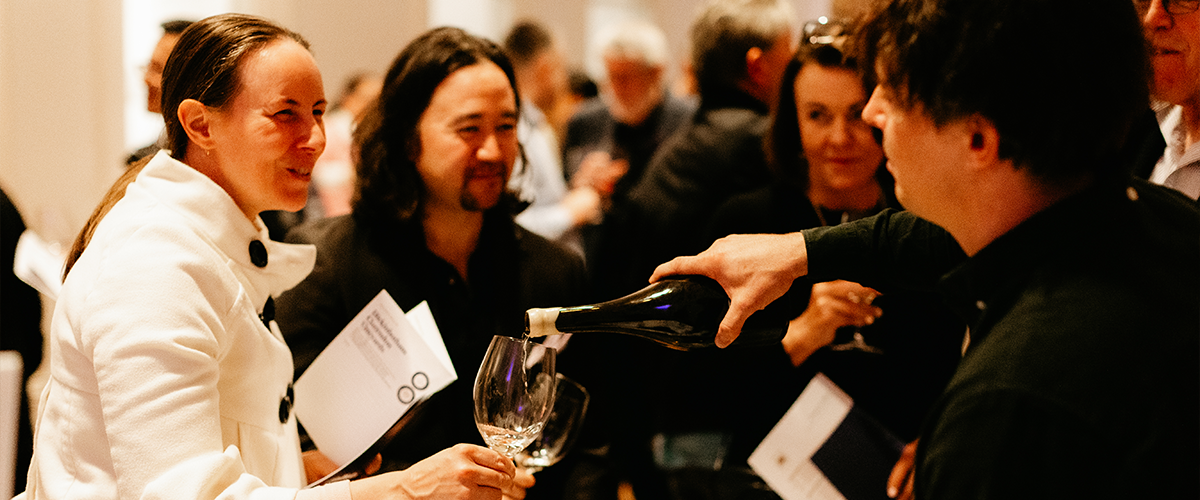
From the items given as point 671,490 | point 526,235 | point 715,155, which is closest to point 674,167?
point 715,155

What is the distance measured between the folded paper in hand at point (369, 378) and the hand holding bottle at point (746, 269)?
415mm

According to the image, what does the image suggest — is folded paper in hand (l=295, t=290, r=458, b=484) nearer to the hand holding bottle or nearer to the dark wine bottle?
Result: the dark wine bottle

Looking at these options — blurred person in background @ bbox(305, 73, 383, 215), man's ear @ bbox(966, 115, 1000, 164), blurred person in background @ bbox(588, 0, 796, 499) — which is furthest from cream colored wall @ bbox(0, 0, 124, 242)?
man's ear @ bbox(966, 115, 1000, 164)

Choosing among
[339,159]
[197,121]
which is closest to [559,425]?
[197,121]

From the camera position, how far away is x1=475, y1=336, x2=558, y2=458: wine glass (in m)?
1.23

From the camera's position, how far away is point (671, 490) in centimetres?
190

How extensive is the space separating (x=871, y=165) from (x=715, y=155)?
3.42ft

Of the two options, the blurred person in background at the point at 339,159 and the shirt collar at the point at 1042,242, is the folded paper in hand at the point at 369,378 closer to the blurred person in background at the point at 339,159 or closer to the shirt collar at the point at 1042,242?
the shirt collar at the point at 1042,242

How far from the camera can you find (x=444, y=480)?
43.9 inches

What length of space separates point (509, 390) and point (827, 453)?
2.12 ft

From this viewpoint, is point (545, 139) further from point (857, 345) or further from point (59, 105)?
point (857, 345)

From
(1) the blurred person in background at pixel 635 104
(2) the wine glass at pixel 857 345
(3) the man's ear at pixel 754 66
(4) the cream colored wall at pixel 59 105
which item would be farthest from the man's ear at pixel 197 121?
(1) the blurred person in background at pixel 635 104

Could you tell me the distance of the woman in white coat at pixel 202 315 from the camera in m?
1.02

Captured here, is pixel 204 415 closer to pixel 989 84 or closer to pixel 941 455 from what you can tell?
pixel 941 455
